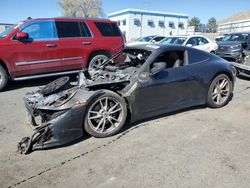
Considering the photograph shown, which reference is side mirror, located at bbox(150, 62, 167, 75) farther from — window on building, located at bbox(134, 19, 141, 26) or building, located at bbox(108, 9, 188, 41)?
window on building, located at bbox(134, 19, 141, 26)

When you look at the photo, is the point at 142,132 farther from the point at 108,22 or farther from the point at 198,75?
the point at 108,22

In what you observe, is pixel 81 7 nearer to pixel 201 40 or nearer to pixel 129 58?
pixel 201 40

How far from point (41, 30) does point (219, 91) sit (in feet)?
16.8

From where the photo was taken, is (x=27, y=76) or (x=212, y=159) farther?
(x=27, y=76)

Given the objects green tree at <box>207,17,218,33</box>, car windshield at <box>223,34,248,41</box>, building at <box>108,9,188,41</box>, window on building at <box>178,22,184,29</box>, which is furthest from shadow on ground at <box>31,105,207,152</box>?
green tree at <box>207,17,218,33</box>

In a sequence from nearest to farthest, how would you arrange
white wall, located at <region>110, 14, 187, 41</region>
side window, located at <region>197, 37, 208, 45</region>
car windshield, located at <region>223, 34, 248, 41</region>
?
side window, located at <region>197, 37, 208, 45</region> → car windshield, located at <region>223, 34, 248, 41</region> → white wall, located at <region>110, 14, 187, 41</region>

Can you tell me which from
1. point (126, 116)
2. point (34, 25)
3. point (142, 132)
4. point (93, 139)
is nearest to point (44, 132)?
point (93, 139)

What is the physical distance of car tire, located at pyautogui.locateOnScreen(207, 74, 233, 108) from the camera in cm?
512

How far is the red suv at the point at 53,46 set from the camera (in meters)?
6.51

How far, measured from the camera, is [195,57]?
4914mm

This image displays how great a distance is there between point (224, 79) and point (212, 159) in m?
2.63

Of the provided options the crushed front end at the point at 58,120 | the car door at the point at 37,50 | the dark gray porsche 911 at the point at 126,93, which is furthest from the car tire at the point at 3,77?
the crushed front end at the point at 58,120

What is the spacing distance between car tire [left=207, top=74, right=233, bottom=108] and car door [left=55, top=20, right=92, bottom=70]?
163 inches

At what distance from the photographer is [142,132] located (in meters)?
4.07
